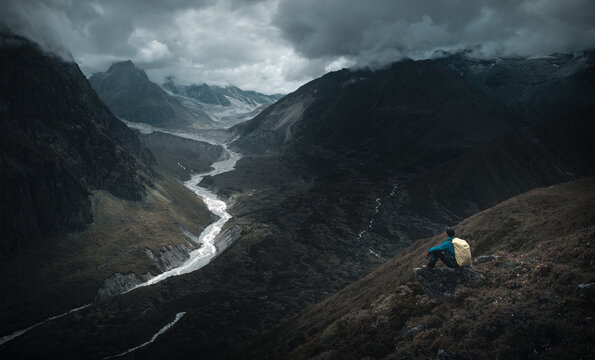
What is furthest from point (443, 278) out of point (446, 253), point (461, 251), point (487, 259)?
point (487, 259)

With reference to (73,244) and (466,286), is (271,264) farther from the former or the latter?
(466,286)

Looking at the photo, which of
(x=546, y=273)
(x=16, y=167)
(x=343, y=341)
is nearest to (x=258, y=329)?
(x=343, y=341)

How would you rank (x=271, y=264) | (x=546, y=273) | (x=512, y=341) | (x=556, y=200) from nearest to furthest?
1. (x=512, y=341)
2. (x=546, y=273)
3. (x=556, y=200)
4. (x=271, y=264)

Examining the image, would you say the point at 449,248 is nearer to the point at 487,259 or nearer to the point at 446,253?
the point at 446,253

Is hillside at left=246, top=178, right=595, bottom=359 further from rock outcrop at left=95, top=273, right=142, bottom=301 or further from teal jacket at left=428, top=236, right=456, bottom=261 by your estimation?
rock outcrop at left=95, top=273, right=142, bottom=301

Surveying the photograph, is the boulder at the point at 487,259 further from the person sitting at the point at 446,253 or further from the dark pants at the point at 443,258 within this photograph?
the dark pants at the point at 443,258

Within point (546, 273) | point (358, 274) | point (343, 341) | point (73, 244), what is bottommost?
point (358, 274)
